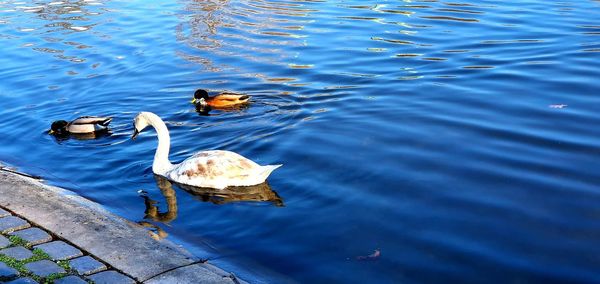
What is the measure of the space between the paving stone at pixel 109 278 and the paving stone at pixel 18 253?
70cm

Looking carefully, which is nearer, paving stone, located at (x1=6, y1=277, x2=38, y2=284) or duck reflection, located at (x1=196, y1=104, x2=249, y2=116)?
paving stone, located at (x1=6, y1=277, x2=38, y2=284)

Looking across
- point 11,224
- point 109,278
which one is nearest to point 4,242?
point 11,224

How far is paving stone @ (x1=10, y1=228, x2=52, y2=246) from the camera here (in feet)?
24.5

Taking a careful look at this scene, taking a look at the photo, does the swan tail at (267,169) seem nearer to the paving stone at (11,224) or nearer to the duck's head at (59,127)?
the paving stone at (11,224)

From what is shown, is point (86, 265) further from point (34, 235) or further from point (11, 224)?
point (11, 224)

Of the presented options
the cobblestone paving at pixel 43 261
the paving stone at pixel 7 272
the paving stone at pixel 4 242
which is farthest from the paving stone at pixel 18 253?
the paving stone at pixel 7 272

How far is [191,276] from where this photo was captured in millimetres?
6855

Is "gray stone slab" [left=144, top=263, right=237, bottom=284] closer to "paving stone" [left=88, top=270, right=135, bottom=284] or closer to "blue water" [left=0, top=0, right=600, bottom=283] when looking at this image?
"paving stone" [left=88, top=270, right=135, bottom=284]

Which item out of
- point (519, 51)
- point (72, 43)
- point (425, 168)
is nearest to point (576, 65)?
point (519, 51)

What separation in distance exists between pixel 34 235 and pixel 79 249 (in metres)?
0.53

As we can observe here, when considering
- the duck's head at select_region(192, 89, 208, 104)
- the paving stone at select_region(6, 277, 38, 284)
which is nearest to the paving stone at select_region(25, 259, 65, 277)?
the paving stone at select_region(6, 277, 38, 284)

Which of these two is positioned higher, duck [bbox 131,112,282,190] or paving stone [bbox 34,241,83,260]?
paving stone [bbox 34,241,83,260]

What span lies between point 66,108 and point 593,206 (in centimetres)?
Answer: 843

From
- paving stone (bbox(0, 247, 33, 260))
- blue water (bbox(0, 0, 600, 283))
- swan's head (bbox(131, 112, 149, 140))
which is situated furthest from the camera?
swan's head (bbox(131, 112, 149, 140))
